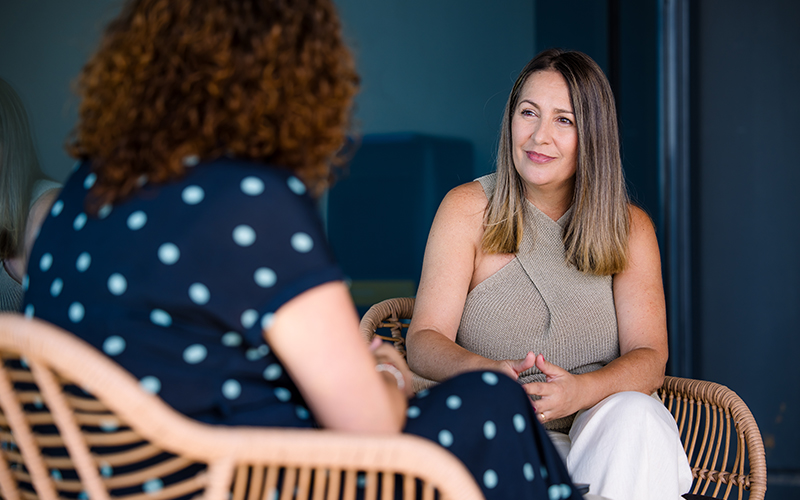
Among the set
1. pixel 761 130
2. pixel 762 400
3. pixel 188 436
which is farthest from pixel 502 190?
pixel 762 400

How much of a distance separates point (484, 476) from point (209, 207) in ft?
1.83

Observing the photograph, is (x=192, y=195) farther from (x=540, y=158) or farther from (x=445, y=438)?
(x=540, y=158)

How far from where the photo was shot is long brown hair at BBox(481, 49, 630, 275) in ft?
6.05

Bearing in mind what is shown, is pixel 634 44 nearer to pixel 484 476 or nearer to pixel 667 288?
pixel 667 288

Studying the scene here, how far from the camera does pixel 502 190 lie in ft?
6.43

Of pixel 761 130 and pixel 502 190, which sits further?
pixel 761 130

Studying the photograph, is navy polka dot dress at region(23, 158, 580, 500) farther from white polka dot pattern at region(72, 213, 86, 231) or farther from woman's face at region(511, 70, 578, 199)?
woman's face at region(511, 70, 578, 199)

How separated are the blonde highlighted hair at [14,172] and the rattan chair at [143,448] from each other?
4.97 feet

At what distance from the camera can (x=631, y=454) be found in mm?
1385

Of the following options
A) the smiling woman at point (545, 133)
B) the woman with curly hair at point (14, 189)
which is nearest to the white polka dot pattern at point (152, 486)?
the smiling woman at point (545, 133)

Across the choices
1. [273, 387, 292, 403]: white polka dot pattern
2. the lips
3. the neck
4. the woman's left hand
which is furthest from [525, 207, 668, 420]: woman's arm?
[273, 387, 292, 403]: white polka dot pattern

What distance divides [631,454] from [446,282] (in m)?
0.66

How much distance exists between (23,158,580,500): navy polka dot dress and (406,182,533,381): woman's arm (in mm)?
816

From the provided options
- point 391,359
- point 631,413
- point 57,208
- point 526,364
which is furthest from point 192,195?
point 631,413
